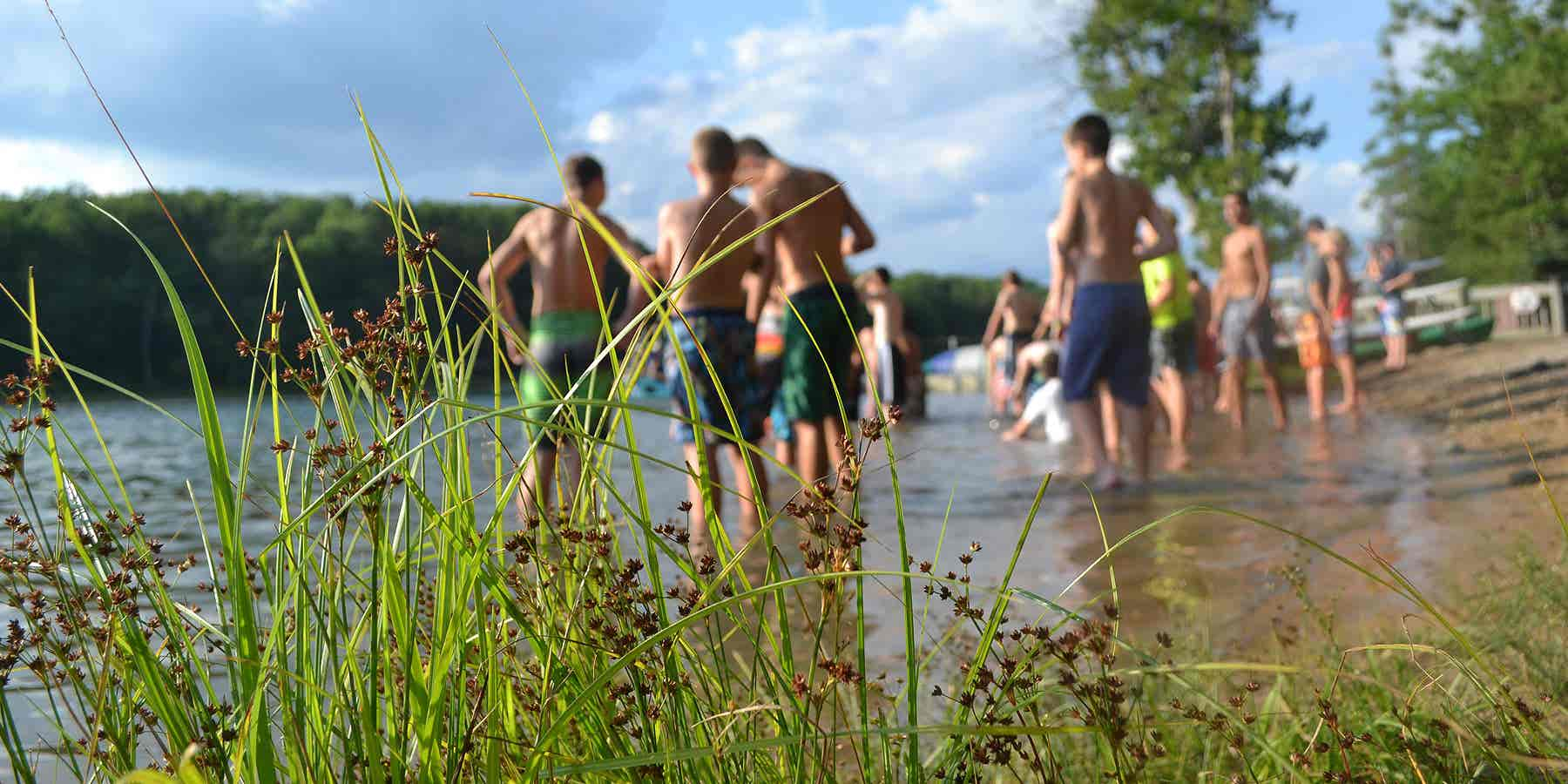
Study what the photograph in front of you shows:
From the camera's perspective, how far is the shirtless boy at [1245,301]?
9688 millimetres

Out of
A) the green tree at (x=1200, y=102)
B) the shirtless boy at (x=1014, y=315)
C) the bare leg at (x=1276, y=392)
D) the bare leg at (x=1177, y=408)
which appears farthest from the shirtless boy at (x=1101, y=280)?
the green tree at (x=1200, y=102)

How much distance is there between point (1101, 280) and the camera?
21.5ft

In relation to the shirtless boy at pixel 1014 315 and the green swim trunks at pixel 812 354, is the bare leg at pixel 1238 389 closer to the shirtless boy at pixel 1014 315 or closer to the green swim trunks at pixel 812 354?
the shirtless boy at pixel 1014 315

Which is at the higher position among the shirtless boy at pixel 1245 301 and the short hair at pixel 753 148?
the short hair at pixel 753 148

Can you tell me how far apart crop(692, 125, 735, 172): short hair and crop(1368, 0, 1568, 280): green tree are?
34311 mm

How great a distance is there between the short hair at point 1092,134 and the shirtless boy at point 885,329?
6256 mm

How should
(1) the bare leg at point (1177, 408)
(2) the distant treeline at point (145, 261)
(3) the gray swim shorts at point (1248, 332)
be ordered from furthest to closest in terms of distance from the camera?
1. (2) the distant treeline at point (145, 261)
2. (3) the gray swim shorts at point (1248, 332)
3. (1) the bare leg at point (1177, 408)

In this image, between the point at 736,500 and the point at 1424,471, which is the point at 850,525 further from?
the point at 1424,471

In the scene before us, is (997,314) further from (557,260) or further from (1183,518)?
(557,260)

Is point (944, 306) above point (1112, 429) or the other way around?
above

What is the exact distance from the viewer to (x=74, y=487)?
4.66 ft

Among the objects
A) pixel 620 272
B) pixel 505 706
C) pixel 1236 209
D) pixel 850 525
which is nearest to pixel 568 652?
pixel 505 706

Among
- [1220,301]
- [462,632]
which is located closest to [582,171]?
[462,632]

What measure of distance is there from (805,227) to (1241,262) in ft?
17.8
